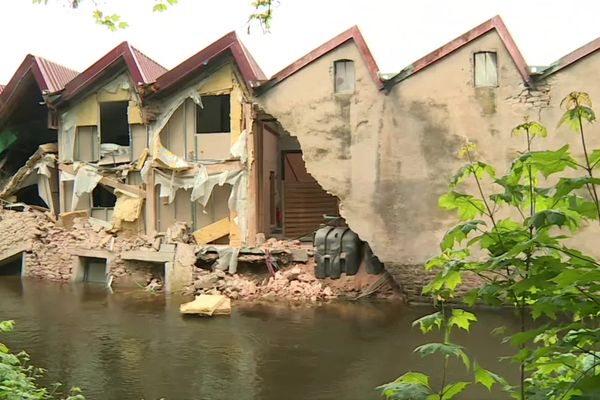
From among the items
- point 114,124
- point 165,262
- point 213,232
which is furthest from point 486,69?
point 114,124

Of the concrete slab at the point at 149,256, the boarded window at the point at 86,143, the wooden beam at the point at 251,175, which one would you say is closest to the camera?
the concrete slab at the point at 149,256

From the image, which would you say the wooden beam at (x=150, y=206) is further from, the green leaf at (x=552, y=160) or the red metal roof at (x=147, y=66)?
the green leaf at (x=552, y=160)

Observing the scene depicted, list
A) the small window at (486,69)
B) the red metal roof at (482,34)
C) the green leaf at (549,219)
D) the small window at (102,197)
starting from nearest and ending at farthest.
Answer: the green leaf at (549,219) < the red metal roof at (482,34) < the small window at (486,69) < the small window at (102,197)

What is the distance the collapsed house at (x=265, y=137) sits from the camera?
45.5 ft

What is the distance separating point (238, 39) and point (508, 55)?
25.1ft

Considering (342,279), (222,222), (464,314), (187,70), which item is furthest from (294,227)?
(464,314)

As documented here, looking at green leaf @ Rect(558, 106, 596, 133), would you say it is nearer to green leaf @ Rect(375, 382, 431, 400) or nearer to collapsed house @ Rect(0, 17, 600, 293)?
green leaf @ Rect(375, 382, 431, 400)

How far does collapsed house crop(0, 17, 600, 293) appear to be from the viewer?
13875mm

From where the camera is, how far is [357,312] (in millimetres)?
13305

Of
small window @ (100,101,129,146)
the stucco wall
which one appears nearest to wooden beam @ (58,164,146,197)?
small window @ (100,101,129,146)

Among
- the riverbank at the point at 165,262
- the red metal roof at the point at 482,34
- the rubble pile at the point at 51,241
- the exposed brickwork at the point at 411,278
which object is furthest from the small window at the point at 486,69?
the rubble pile at the point at 51,241

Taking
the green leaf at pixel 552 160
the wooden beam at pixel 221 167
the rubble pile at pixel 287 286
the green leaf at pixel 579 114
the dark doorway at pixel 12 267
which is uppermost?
the wooden beam at pixel 221 167

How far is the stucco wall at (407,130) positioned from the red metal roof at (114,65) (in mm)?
4787

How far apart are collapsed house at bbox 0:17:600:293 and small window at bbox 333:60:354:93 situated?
0.04 meters
